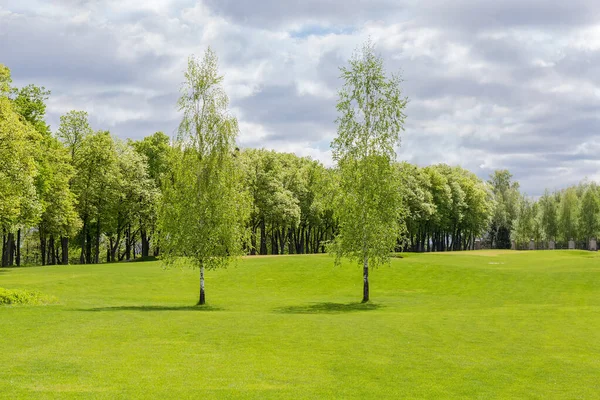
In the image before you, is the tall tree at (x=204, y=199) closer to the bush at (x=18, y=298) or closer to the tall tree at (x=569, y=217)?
the bush at (x=18, y=298)

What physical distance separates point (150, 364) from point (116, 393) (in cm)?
358

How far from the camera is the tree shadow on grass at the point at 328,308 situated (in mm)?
36188

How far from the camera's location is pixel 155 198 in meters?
57.4

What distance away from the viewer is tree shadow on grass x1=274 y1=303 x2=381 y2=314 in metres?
36.2

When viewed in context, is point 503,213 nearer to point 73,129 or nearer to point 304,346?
point 73,129

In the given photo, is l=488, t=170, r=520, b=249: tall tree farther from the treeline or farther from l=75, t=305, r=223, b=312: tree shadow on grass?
l=75, t=305, r=223, b=312: tree shadow on grass

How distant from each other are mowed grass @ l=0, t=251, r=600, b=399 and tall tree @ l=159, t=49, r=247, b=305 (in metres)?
3.93

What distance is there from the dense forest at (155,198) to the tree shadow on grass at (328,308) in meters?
5.74

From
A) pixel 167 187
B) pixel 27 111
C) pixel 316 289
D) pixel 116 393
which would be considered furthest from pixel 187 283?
pixel 116 393

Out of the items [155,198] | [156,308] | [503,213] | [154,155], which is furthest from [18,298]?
[503,213]

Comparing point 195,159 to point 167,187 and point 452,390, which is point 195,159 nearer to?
point 167,187

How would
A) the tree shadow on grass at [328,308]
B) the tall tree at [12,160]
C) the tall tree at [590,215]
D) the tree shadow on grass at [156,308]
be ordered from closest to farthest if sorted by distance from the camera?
1. the tree shadow on grass at [156,308]
2. the tree shadow on grass at [328,308]
3. the tall tree at [12,160]
4. the tall tree at [590,215]

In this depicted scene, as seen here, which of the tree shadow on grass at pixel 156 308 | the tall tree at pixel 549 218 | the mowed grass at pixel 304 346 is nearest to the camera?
the mowed grass at pixel 304 346

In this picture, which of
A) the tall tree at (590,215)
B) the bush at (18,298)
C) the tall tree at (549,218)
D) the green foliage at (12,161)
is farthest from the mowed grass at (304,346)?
the tall tree at (549,218)
